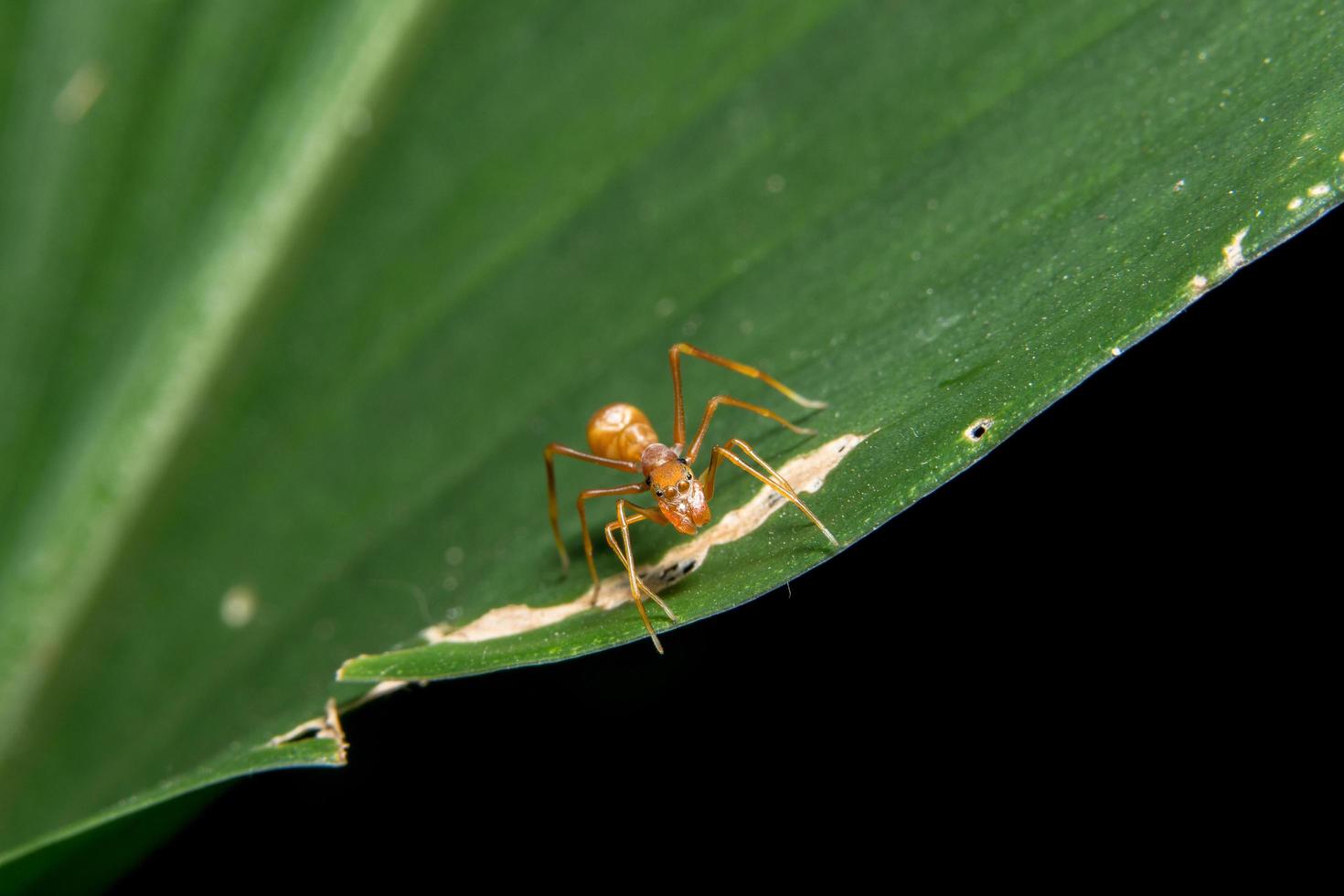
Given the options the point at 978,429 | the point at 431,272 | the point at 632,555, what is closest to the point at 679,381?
the point at 632,555

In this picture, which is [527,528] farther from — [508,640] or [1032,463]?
[1032,463]

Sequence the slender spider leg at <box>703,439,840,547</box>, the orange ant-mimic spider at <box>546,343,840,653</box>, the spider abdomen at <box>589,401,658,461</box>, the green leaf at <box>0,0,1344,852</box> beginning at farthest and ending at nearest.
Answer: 1. the spider abdomen at <box>589,401,658,461</box>
2. the orange ant-mimic spider at <box>546,343,840,653</box>
3. the green leaf at <box>0,0,1344,852</box>
4. the slender spider leg at <box>703,439,840,547</box>

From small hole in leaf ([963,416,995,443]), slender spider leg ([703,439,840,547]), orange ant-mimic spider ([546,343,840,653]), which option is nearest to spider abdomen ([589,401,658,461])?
orange ant-mimic spider ([546,343,840,653])

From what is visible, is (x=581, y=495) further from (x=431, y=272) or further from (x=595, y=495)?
(x=431, y=272)

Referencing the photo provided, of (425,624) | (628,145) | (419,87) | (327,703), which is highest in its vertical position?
(419,87)

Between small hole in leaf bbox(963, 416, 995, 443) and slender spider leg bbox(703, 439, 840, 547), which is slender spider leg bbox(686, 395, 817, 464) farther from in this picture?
small hole in leaf bbox(963, 416, 995, 443)

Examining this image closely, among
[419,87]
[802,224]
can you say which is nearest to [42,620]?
[419,87]
